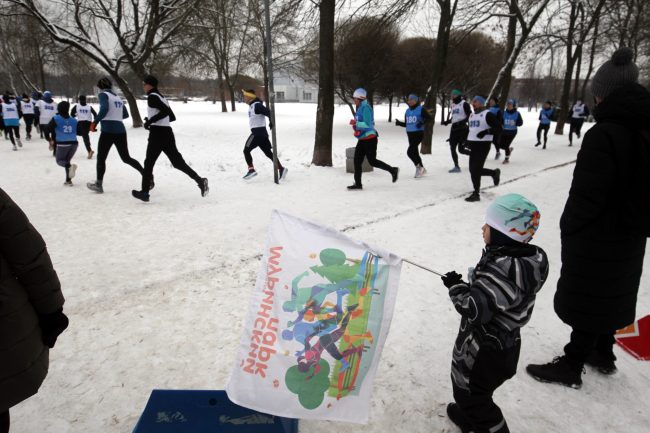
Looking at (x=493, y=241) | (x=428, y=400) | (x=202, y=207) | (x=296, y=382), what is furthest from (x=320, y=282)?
(x=202, y=207)

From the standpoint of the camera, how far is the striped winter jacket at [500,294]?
6.05 ft

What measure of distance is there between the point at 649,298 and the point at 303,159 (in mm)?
9169

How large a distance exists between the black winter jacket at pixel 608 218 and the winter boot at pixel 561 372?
0.27 metres

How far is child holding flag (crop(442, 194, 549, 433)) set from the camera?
6.06ft

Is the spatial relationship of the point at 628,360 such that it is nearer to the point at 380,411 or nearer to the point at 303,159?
the point at 380,411

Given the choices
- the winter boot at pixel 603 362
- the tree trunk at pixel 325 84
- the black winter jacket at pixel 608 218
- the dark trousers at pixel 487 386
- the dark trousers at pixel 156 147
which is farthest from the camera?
the tree trunk at pixel 325 84

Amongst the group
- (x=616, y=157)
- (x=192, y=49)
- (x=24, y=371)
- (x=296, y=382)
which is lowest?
(x=296, y=382)

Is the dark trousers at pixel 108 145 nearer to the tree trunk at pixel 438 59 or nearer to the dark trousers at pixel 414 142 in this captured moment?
the dark trousers at pixel 414 142

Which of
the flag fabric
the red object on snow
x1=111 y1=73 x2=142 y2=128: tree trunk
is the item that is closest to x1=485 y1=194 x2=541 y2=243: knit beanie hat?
the flag fabric

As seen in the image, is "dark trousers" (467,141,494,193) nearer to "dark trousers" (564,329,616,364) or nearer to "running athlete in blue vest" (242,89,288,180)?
"running athlete in blue vest" (242,89,288,180)

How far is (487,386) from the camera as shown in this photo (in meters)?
1.98

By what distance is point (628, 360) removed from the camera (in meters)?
2.83

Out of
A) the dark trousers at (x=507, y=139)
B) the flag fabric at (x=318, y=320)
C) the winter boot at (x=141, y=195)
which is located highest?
the dark trousers at (x=507, y=139)

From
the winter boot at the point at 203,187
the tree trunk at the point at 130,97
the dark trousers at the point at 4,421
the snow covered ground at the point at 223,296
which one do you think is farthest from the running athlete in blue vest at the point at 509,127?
the tree trunk at the point at 130,97
